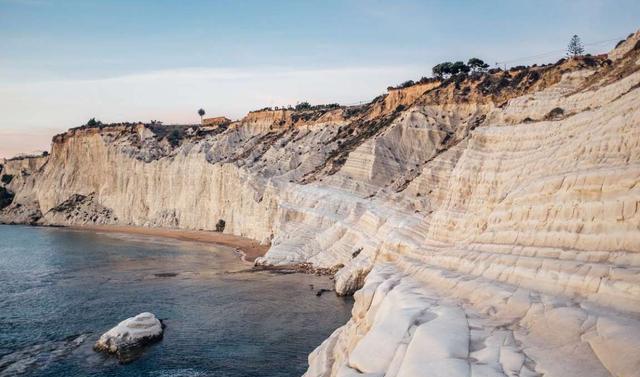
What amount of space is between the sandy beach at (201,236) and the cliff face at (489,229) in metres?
3.18

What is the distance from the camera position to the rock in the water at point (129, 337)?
2567 centimetres

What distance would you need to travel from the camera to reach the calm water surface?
2414 cm

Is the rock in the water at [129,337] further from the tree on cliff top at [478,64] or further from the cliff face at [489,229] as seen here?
the tree on cliff top at [478,64]

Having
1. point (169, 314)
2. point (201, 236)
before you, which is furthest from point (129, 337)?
point (201, 236)

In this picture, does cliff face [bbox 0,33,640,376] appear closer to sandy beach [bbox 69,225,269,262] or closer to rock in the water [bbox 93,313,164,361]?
sandy beach [bbox 69,225,269,262]

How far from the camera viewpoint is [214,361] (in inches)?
955

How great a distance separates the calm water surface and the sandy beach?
4310 millimetres

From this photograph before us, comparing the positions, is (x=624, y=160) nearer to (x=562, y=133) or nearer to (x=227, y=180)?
(x=562, y=133)

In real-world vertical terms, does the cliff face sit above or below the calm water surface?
above

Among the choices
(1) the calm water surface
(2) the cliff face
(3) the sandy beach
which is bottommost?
(3) the sandy beach

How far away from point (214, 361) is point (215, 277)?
20178 mm

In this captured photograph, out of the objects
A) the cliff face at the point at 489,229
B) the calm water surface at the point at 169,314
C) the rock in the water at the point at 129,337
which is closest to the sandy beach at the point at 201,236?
the cliff face at the point at 489,229

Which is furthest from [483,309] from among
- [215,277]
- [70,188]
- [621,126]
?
[70,188]

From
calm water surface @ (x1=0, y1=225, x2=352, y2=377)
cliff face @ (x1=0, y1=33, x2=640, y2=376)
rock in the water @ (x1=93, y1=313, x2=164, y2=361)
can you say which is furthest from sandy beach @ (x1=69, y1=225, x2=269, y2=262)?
rock in the water @ (x1=93, y1=313, x2=164, y2=361)
